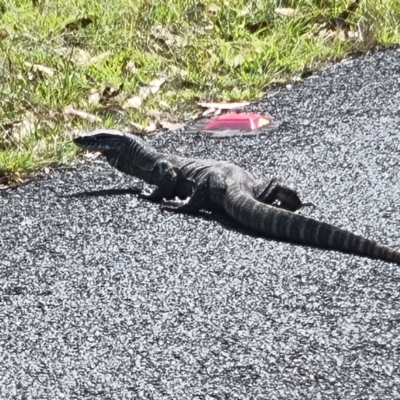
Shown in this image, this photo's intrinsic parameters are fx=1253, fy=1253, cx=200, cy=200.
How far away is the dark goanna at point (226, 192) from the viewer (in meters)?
5.36

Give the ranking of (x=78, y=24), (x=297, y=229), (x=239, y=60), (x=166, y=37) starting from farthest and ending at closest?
(x=78, y=24), (x=166, y=37), (x=239, y=60), (x=297, y=229)

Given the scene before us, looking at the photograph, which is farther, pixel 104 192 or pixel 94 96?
pixel 94 96

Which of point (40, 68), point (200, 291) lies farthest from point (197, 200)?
point (40, 68)

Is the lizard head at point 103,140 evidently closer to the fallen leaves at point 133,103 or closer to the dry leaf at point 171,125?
the dry leaf at point 171,125

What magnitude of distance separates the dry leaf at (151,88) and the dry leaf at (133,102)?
61 mm

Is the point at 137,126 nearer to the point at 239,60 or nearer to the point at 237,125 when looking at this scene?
the point at 237,125

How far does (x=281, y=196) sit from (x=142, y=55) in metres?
3.24

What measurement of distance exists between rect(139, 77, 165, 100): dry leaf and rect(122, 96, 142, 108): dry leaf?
61 millimetres

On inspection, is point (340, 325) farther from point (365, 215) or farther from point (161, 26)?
point (161, 26)

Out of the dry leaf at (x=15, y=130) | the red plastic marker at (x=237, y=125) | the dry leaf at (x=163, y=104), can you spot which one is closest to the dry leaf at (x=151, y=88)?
the dry leaf at (x=163, y=104)

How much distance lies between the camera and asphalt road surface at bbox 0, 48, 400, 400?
4336 mm

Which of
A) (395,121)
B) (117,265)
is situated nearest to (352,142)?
(395,121)

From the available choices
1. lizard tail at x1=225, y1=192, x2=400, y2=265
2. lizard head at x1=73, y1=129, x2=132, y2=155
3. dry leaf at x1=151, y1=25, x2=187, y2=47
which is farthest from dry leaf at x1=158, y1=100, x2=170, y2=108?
lizard tail at x1=225, y1=192, x2=400, y2=265

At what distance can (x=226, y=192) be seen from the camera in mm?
6051
